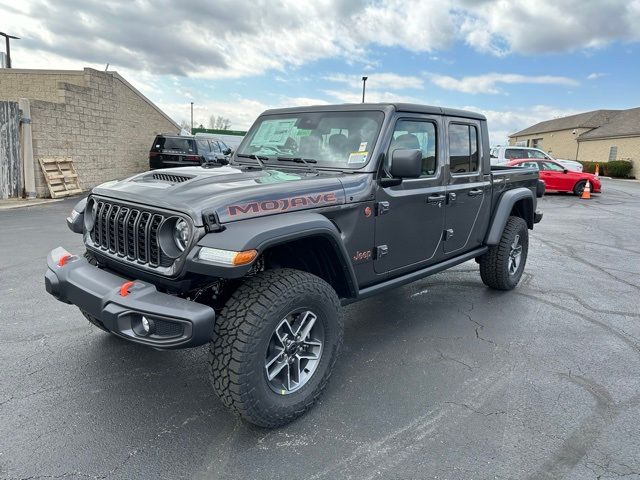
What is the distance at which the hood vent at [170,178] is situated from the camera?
3082 millimetres

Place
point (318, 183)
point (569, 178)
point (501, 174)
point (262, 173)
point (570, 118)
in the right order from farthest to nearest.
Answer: point (570, 118) → point (569, 178) → point (501, 174) → point (262, 173) → point (318, 183)

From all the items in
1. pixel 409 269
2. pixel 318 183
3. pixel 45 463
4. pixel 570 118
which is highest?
pixel 570 118

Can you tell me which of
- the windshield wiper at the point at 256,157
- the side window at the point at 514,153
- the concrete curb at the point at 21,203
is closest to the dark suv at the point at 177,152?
the concrete curb at the point at 21,203

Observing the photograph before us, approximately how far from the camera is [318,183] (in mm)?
3016

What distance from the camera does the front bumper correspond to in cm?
230

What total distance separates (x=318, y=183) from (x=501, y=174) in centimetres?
284

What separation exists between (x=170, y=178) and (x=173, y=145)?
12419 mm

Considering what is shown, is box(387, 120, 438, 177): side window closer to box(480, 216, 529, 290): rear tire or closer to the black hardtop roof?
the black hardtop roof

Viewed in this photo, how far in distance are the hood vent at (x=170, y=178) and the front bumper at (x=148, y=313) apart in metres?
0.79

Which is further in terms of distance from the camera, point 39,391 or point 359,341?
point 359,341

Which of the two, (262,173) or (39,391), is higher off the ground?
(262,173)

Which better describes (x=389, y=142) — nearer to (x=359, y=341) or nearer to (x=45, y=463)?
(x=359, y=341)

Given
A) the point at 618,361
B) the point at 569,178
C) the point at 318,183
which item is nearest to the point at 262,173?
the point at 318,183

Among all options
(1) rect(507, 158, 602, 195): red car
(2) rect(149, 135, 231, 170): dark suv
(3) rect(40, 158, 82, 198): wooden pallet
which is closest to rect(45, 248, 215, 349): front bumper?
(3) rect(40, 158, 82, 198): wooden pallet
